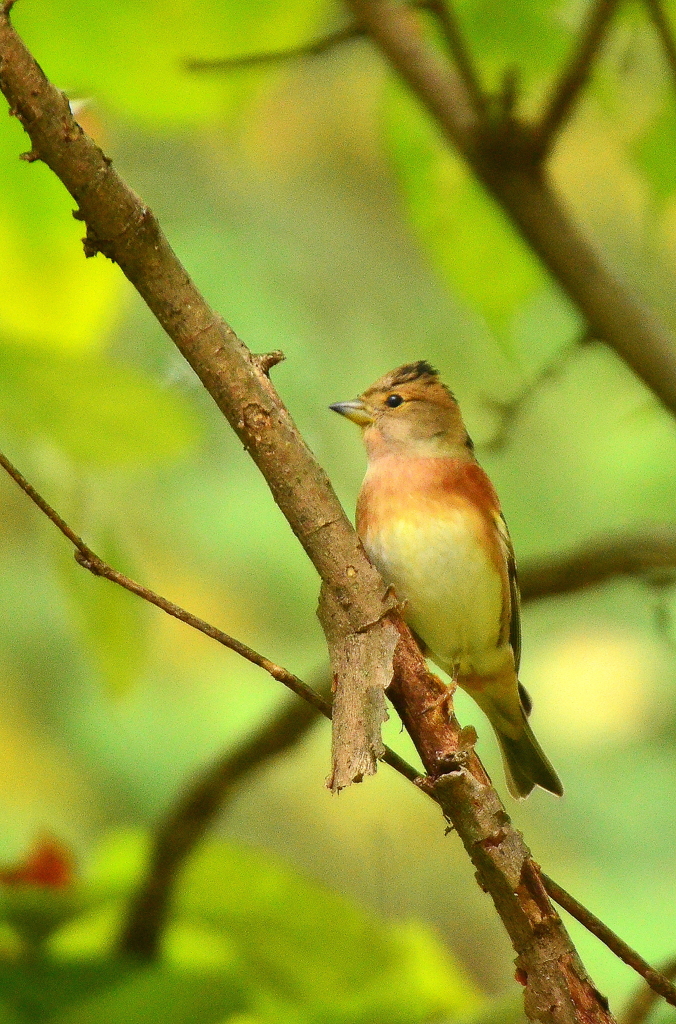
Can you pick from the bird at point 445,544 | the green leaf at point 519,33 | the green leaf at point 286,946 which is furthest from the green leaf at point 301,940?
the green leaf at point 519,33

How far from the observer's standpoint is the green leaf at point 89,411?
1729 mm

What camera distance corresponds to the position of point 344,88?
16.4 feet

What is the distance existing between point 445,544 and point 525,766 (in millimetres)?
671

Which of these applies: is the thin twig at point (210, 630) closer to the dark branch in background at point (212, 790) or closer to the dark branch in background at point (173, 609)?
the dark branch in background at point (173, 609)

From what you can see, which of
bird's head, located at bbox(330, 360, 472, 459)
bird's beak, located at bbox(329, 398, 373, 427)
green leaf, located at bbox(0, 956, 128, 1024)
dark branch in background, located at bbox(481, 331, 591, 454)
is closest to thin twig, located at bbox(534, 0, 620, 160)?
dark branch in background, located at bbox(481, 331, 591, 454)

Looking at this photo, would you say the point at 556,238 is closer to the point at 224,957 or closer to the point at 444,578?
the point at 444,578

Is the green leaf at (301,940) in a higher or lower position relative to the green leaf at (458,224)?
lower

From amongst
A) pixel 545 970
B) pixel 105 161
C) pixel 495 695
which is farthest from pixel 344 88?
pixel 545 970

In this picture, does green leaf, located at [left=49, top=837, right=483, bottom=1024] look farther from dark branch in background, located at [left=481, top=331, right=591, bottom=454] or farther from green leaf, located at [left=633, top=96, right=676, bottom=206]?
green leaf, located at [left=633, top=96, right=676, bottom=206]

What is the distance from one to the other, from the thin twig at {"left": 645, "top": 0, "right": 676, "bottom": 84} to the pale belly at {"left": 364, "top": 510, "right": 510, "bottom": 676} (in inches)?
40.9

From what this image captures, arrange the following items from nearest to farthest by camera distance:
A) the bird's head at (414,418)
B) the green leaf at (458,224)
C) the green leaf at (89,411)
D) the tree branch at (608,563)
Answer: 1. the green leaf at (89,411)
2. the green leaf at (458,224)
3. the tree branch at (608,563)
4. the bird's head at (414,418)

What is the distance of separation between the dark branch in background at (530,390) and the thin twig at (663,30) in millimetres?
473

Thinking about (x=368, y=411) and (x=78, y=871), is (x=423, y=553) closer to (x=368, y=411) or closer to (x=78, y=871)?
(x=368, y=411)

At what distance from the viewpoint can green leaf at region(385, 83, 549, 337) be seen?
7.21 feet
